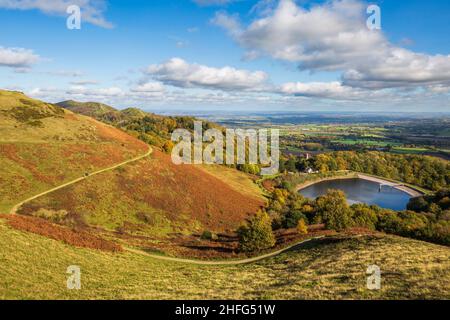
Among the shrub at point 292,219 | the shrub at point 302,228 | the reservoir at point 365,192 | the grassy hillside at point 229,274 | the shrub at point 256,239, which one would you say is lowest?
the reservoir at point 365,192

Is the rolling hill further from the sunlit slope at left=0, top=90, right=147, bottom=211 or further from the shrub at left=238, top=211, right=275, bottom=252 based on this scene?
the shrub at left=238, top=211, right=275, bottom=252

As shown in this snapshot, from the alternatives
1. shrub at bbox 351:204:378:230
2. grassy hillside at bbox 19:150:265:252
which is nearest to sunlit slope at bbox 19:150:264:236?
grassy hillside at bbox 19:150:265:252

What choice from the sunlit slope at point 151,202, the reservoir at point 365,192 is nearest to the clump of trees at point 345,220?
the sunlit slope at point 151,202

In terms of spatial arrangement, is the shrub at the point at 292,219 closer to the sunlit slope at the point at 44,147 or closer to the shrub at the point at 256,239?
the shrub at the point at 256,239

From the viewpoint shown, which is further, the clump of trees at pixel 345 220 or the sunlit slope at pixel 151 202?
the sunlit slope at pixel 151 202

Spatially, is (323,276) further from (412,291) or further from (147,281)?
(147,281)

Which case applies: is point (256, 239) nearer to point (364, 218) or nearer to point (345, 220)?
point (345, 220)
